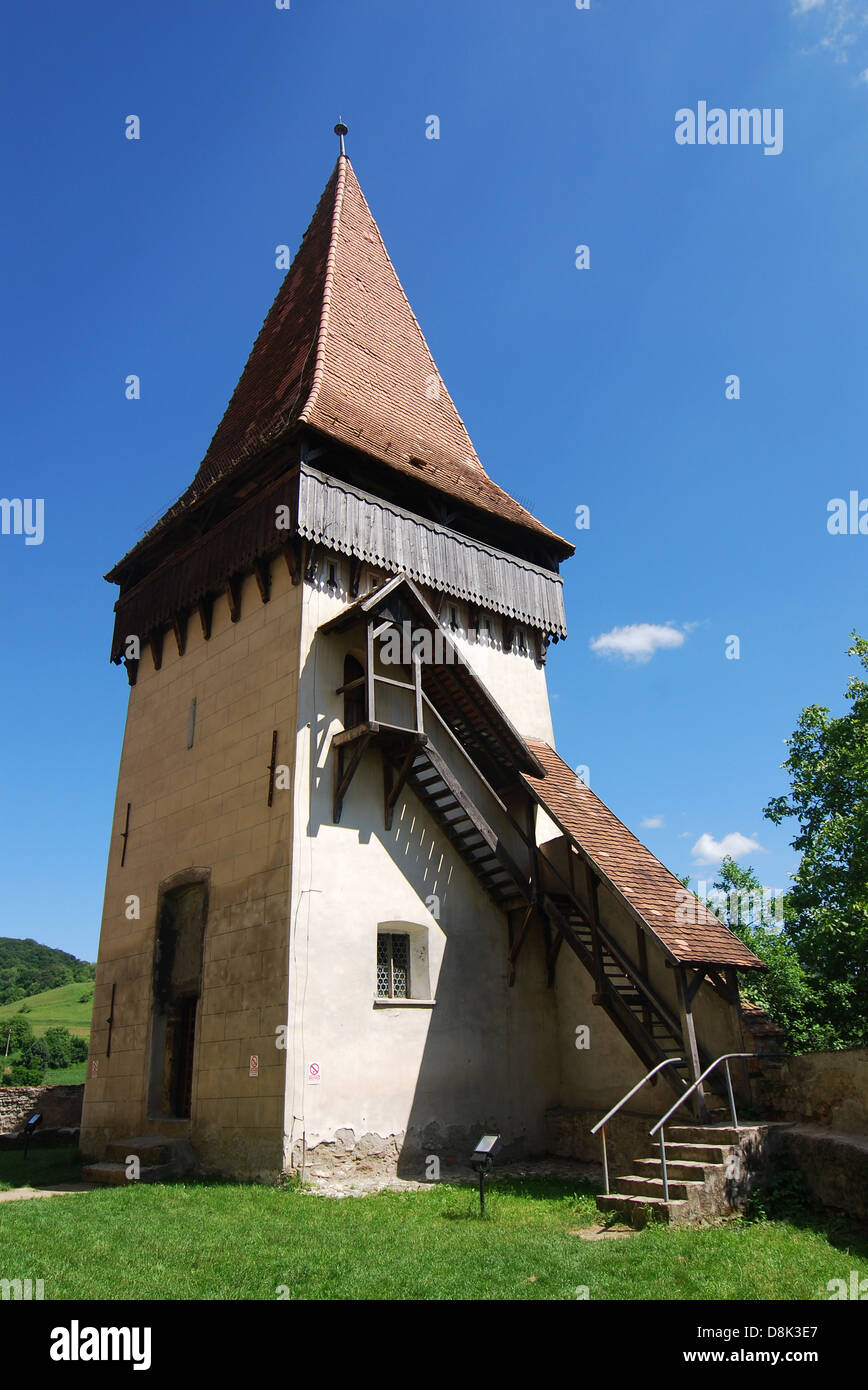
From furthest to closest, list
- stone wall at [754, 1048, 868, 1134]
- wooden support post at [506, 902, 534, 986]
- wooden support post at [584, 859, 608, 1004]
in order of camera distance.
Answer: wooden support post at [506, 902, 534, 986], wooden support post at [584, 859, 608, 1004], stone wall at [754, 1048, 868, 1134]

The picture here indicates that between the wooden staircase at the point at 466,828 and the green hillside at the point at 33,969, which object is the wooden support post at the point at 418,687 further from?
the green hillside at the point at 33,969

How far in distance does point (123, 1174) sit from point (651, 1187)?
304 inches

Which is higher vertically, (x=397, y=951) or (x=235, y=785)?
(x=235, y=785)

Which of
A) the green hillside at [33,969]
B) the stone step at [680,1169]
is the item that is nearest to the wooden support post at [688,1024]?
the stone step at [680,1169]

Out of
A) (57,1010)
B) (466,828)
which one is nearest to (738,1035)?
(466,828)

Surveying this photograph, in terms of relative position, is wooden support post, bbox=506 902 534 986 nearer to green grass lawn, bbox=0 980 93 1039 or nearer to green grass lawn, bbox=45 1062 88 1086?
green grass lawn, bbox=45 1062 88 1086

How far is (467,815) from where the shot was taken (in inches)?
601

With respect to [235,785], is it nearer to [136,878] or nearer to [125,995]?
[136,878]

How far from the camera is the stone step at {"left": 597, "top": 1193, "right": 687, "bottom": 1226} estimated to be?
910 cm

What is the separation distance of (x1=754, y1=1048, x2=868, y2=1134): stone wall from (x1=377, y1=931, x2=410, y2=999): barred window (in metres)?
5.44

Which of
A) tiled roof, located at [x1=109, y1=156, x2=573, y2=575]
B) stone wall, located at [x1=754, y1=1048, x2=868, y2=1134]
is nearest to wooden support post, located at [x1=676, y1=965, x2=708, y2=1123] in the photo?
stone wall, located at [x1=754, y1=1048, x2=868, y2=1134]
